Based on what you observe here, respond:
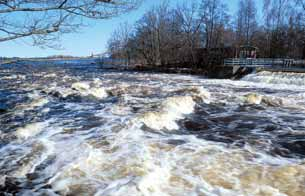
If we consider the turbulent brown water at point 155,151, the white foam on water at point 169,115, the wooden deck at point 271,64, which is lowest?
the turbulent brown water at point 155,151

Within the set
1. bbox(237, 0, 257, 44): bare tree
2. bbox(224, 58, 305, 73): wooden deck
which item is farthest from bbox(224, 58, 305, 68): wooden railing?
bbox(237, 0, 257, 44): bare tree

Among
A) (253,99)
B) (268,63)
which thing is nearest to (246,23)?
(268,63)

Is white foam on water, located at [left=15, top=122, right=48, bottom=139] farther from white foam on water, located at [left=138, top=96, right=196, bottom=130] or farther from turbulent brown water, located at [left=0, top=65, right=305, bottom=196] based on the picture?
white foam on water, located at [left=138, top=96, right=196, bottom=130]

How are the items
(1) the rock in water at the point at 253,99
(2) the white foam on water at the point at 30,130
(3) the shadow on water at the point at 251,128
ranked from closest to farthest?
(3) the shadow on water at the point at 251,128
(2) the white foam on water at the point at 30,130
(1) the rock in water at the point at 253,99

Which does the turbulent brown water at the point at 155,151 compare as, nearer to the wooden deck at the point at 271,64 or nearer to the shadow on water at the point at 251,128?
the shadow on water at the point at 251,128

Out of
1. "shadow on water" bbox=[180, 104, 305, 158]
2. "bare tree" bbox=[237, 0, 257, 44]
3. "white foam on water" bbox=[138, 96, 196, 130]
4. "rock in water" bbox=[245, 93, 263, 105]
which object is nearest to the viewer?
"shadow on water" bbox=[180, 104, 305, 158]

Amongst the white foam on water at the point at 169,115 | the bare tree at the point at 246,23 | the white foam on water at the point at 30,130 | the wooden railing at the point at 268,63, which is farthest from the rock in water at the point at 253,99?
the bare tree at the point at 246,23

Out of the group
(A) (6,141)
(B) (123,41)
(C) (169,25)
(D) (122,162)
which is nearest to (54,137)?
(A) (6,141)

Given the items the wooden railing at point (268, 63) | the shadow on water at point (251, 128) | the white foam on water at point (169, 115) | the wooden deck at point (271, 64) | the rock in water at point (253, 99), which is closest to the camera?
the shadow on water at point (251, 128)

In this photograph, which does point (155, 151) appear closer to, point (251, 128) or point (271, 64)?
point (251, 128)

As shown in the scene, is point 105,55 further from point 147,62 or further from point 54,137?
point 54,137

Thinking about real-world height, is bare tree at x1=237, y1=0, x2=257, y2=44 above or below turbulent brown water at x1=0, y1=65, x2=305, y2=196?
above

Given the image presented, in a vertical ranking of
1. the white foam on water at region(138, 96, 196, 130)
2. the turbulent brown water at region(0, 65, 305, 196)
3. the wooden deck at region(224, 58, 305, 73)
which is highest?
the wooden deck at region(224, 58, 305, 73)

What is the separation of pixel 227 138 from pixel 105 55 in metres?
45.2
